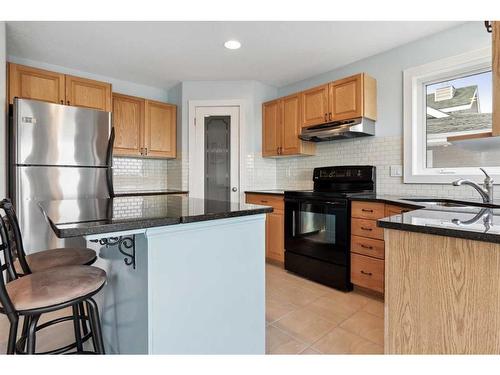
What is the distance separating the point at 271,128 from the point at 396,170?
1.67 metres

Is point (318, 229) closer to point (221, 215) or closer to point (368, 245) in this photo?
point (368, 245)

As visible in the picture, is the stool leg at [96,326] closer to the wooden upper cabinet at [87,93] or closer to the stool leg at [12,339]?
the stool leg at [12,339]

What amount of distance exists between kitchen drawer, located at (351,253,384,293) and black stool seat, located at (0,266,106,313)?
6.98ft

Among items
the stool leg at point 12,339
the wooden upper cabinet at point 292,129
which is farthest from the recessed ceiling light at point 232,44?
the stool leg at point 12,339

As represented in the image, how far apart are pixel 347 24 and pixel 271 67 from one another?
1117mm

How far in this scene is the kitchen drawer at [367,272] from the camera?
7.80 feet

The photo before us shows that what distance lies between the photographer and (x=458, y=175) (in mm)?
2477

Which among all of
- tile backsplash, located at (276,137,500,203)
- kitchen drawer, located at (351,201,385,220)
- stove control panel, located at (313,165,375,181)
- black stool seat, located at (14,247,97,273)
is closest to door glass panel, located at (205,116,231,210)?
tile backsplash, located at (276,137,500,203)

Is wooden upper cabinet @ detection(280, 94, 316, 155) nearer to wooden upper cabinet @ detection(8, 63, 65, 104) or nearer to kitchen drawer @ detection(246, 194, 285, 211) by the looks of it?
kitchen drawer @ detection(246, 194, 285, 211)

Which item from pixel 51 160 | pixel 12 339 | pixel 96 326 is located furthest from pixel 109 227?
pixel 51 160

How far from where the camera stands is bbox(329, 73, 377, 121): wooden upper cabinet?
111 inches

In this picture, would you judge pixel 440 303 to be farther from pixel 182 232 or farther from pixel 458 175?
pixel 458 175
